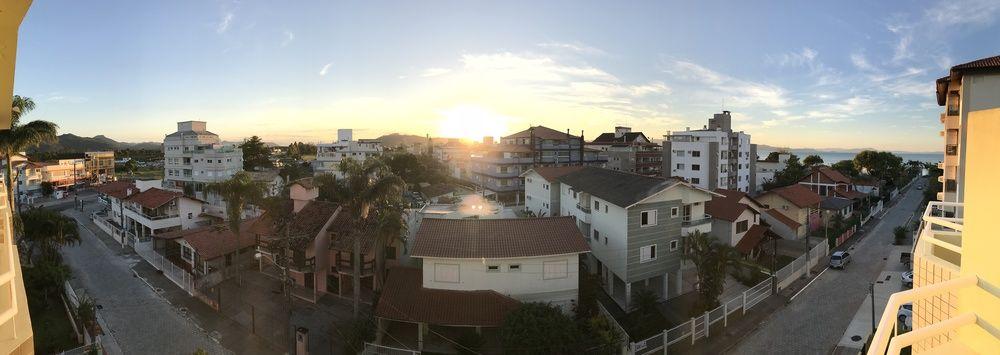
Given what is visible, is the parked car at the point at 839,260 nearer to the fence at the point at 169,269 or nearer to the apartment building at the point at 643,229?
the apartment building at the point at 643,229

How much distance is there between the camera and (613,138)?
289 ft

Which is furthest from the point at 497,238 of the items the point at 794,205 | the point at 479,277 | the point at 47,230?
the point at 794,205

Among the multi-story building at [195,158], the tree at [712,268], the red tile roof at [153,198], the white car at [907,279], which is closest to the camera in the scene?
the tree at [712,268]

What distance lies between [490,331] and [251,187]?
57.4ft

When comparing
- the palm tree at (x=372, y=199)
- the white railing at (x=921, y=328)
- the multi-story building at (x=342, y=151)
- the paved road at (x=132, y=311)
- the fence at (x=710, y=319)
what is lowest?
the paved road at (x=132, y=311)

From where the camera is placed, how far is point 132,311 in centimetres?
2208

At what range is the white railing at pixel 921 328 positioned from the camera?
110 inches

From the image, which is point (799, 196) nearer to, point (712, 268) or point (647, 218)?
point (647, 218)

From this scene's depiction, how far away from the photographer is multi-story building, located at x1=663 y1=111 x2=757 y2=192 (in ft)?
167

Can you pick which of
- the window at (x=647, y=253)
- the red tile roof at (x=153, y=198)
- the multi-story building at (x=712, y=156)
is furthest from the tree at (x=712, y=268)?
the red tile roof at (x=153, y=198)

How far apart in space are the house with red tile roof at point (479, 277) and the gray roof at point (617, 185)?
12.7ft

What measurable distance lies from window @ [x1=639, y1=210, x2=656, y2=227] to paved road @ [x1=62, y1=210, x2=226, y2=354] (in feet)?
60.9

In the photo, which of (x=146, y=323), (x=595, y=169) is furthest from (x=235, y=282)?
(x=595, y=169)

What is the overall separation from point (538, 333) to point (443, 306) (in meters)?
4.31
